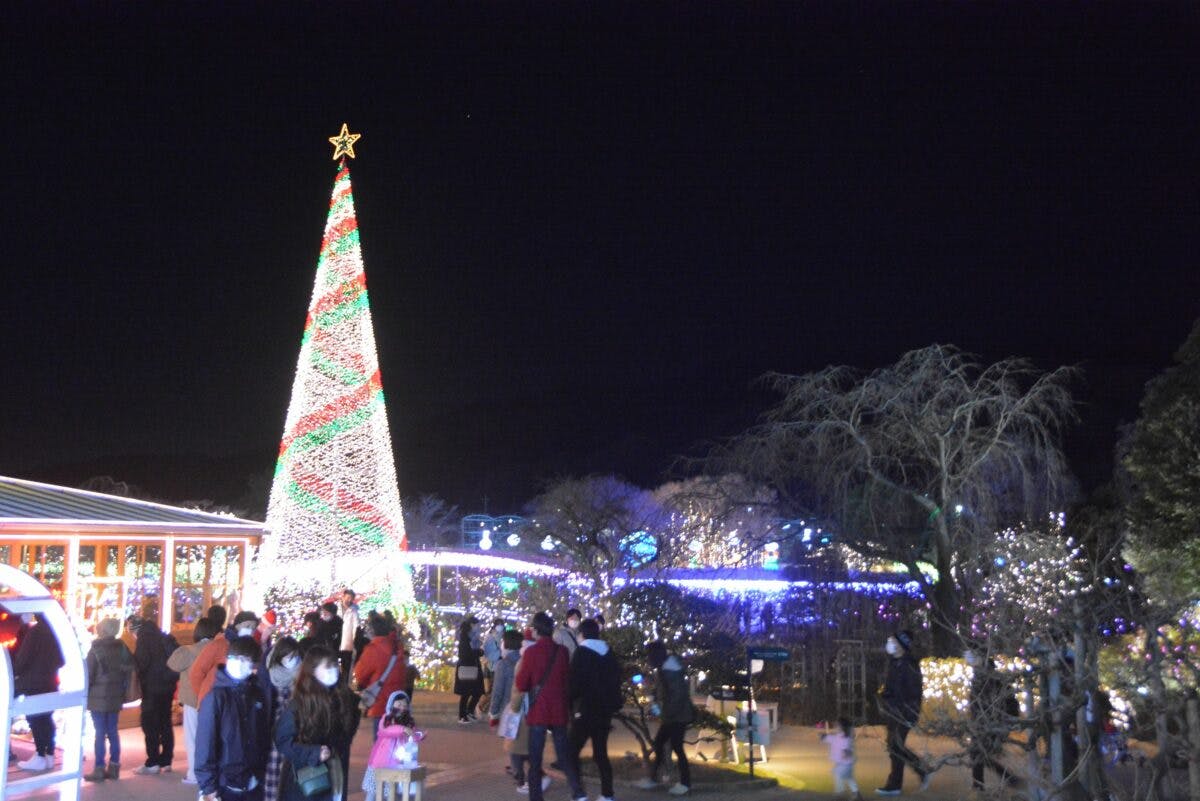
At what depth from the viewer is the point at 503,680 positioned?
12016 millimetres

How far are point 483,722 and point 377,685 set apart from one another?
19.5 feet

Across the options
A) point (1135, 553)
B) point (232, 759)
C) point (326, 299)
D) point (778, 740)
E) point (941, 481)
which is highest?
point (326, 299)

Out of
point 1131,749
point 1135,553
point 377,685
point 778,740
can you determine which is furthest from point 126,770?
point 1135,553

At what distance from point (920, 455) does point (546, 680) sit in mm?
11154

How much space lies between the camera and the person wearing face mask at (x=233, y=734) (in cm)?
680

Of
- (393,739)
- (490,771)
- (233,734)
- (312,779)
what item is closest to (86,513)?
(490,771)

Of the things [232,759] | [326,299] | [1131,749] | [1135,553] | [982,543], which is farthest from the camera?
[326,299]

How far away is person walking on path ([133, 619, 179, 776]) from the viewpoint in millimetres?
10719

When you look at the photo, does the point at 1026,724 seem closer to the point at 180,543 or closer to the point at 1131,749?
the point at 1131,749

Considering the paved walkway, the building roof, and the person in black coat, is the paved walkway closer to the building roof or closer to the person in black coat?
the person in black coat

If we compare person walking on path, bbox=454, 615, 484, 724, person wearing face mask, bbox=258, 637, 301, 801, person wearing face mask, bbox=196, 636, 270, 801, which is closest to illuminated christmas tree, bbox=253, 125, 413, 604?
person walking on path, bbox=454, 615, 484, 724

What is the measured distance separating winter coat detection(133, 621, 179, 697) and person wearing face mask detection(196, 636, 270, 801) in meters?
4.08

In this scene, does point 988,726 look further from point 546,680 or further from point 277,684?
point 277,684

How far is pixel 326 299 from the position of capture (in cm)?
2138
